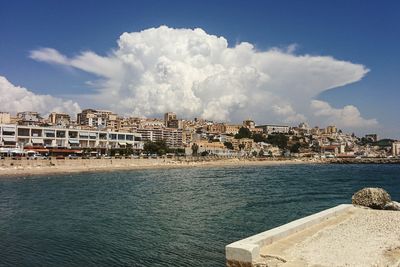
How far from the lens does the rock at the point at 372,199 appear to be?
732 inches

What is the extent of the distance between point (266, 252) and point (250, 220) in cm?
1151

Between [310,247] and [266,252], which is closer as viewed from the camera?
[266,252]

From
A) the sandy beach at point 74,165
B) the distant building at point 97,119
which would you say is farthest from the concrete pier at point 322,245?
the distant building at point 97,119

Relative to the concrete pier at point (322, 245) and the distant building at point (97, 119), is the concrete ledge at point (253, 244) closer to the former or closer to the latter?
the concrete pier at point (322, 245)

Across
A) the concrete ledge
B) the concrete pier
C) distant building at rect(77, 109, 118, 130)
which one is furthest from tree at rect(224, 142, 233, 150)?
the concrete ledge

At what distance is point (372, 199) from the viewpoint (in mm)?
18828

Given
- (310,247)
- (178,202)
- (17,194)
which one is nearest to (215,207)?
(178,202)

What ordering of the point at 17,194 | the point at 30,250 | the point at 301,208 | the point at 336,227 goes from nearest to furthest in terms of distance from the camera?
the point at 336,227 → the point at 30,250 → the point at 301,208 → the point at 17,194

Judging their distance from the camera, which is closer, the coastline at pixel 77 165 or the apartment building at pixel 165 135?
the coastline at pixel 77 165

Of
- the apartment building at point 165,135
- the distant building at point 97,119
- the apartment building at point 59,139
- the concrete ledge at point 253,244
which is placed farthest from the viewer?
the distant building at point 97,119

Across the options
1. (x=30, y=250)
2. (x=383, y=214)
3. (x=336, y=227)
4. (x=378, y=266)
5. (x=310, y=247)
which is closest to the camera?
(x=378, y=266)

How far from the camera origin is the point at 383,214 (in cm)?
1625

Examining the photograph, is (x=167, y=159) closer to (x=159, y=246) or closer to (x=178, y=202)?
(x=178, y=202)

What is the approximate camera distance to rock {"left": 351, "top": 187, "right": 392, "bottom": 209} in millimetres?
18594
